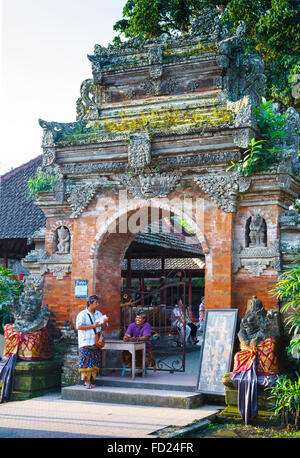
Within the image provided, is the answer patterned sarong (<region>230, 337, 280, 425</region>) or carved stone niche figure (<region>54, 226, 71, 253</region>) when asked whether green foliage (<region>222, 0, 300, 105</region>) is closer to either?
carved stone niche figure (<region>54, 226, 71, 253</region>)

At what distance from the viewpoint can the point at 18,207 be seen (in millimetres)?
16547

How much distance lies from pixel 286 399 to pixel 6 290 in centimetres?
606

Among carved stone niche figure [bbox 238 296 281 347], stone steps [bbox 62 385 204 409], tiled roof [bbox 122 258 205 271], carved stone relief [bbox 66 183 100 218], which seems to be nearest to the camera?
carved stone niche figure [bbox 238 296 281 347]

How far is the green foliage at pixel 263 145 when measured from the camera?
8.42 m

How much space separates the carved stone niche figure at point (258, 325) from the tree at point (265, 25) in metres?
7.53

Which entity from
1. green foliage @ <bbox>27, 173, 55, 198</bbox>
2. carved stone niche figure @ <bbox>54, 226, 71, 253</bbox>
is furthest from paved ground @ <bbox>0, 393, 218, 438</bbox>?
green foliage @ <bbox>27, 173, 55, 198</bbox>

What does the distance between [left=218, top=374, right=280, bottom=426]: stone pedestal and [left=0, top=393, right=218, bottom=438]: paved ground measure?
23cm

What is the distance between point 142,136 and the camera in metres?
9.14

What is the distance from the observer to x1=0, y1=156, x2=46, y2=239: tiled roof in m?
15.4

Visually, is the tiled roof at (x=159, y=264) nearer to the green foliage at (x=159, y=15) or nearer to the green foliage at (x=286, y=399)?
the green foliage at (x=159, y=15)

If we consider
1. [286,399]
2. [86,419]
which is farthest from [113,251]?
[286,399]

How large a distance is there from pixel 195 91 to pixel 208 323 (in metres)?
4.45

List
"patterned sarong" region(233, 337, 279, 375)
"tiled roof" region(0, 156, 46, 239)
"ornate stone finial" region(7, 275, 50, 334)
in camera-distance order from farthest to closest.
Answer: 1. "tiled roof" region(0, 156, 46, 239)
2. "ornate stone finial" region(7, 275, 50, 334)
3. "patterned sarong" region(233, 337, 279, 375)

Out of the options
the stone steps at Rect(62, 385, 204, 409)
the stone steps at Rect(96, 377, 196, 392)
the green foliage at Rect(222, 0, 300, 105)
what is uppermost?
the green foliage at Rect(222, 0, 300, 105)
